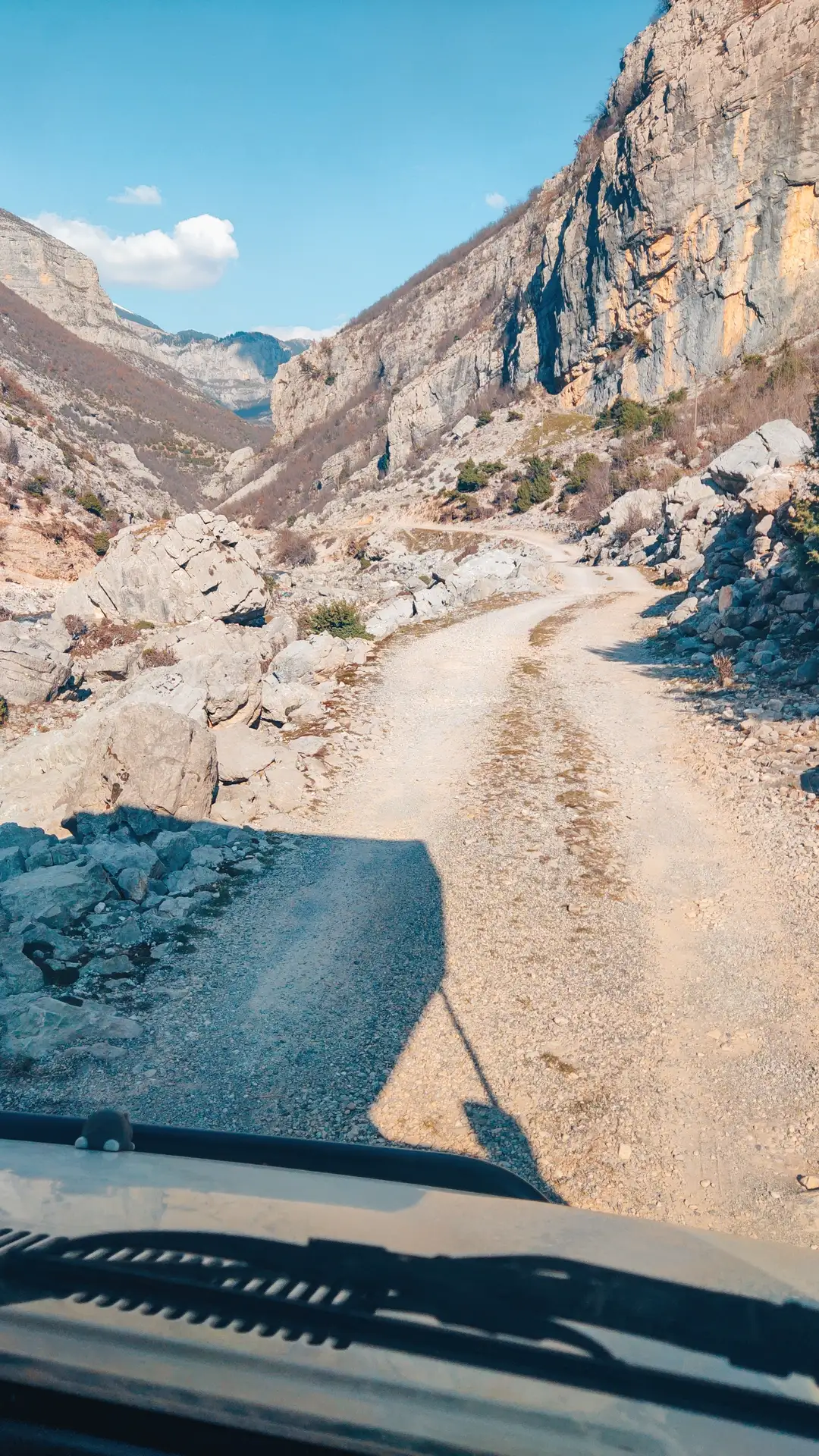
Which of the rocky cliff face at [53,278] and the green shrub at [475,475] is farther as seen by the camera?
the rocky cliff face at [53,278]

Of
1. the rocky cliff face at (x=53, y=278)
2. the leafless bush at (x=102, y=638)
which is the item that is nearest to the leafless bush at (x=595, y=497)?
the leafless bush at (x=102, y=638)

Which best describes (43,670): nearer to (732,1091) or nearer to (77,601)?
(77,601)

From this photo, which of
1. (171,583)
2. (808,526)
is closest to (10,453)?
(171,583)

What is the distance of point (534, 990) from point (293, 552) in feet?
131

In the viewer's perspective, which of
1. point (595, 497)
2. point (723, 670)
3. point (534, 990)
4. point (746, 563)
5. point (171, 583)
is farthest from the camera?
point (595, 497)

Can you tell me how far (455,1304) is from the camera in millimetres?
1883

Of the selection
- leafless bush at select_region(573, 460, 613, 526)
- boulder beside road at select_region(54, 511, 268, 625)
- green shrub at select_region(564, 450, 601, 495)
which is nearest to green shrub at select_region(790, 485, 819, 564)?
boulder beside road at select_region(54, 511, 268, 625)

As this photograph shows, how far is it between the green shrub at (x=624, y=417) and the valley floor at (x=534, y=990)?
4918 centimetres

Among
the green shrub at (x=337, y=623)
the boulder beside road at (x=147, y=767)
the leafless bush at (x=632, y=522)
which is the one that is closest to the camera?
the boulder beside road at (x=147, y=767)

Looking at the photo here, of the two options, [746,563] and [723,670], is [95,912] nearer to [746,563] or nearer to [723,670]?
[723,670]

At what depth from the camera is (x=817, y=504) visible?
14172mm

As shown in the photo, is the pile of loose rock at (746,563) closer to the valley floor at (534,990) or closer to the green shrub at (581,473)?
the valley floor at (534,990)

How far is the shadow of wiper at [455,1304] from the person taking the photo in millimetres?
1662

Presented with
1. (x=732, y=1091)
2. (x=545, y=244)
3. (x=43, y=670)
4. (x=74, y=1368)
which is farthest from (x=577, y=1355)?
(x=545, y=244)
